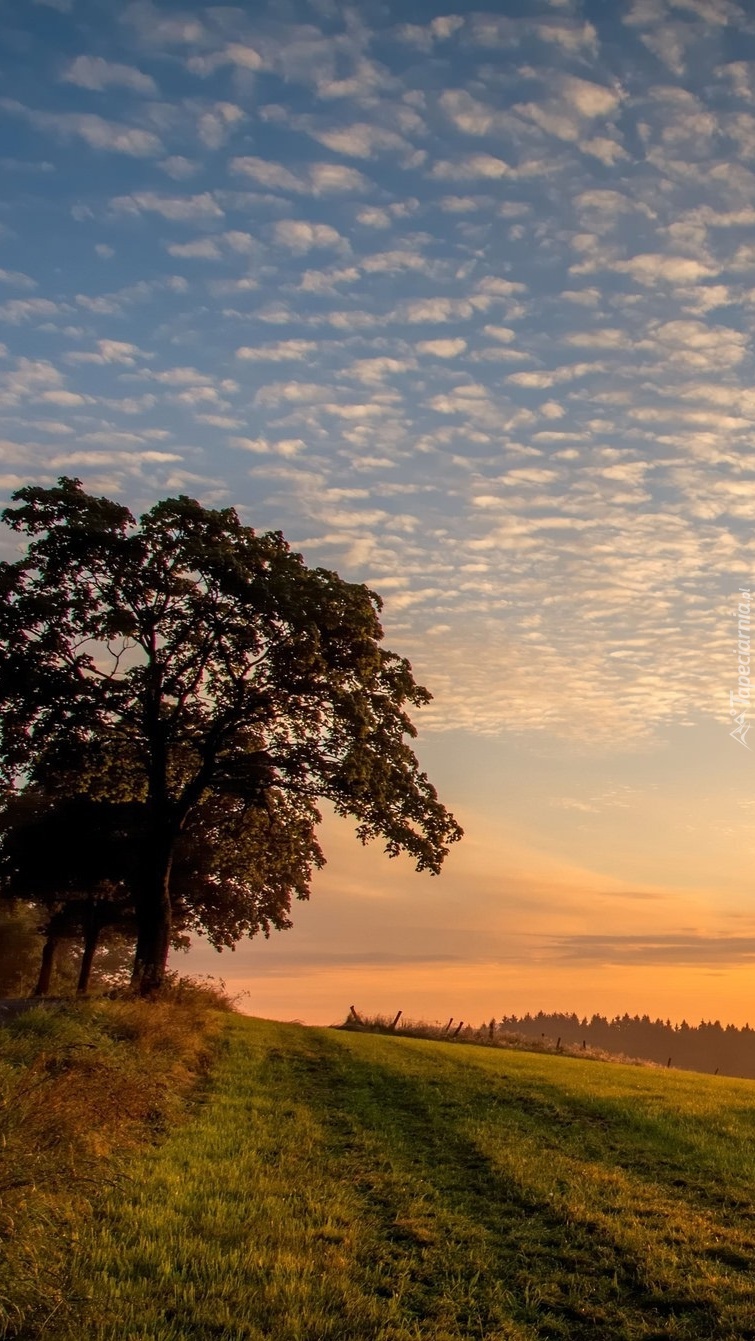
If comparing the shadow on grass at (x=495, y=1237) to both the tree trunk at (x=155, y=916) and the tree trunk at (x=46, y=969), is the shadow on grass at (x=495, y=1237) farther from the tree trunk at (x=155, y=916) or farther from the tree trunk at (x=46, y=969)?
the tree trunk at (x=46, y=969)

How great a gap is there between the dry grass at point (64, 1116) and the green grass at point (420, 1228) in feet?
1.06

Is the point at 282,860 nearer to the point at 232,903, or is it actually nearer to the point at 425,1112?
the point at 232,903

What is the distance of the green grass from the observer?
750 centimetres

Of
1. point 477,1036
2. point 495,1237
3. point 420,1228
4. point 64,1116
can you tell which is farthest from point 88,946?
point 495,1237

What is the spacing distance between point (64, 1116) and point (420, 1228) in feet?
14.0

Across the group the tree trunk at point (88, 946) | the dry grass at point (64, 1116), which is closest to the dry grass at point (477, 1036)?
the tree trunk at point (88, 946)

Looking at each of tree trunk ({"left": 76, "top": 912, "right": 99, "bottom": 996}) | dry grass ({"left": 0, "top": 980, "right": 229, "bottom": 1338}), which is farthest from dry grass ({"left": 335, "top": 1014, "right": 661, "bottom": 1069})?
dry grass ({"left": 0, "top": 980, "right": 229, "bottom": 1338})

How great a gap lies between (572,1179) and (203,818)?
3780 centimetres

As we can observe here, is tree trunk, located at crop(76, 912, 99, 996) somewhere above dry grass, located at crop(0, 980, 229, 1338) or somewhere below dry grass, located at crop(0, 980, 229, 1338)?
below

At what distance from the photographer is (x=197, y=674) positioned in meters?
34.8

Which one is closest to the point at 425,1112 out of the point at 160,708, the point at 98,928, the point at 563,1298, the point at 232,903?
the point at 563,1298

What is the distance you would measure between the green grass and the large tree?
1513 centimetres

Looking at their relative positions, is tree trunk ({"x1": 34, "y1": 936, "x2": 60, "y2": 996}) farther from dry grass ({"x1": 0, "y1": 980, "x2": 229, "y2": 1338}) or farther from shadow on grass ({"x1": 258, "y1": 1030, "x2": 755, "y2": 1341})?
shadow on grass ({"x1": 258, "y1": 1030, "x2": 755, "y2": 1341})

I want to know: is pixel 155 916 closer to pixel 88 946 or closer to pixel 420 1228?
pixel 420 1228
